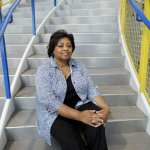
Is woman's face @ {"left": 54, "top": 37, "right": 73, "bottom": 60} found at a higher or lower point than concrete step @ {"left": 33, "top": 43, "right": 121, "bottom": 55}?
higher

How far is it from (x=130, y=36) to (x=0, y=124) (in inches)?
71.1

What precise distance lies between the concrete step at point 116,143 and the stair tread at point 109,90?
0.47 meters

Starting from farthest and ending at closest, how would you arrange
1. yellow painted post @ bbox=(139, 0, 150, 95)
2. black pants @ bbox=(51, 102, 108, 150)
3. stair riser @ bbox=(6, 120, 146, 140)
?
yellow painted post @ bbox=(139, 0, 150, 95) < stair riser @ bbox=(6, 120, 146, 140) < black pants @ bbox=(51, 102, 108, 150)

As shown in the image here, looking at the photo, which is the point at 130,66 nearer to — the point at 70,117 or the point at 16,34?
the point at 70,117

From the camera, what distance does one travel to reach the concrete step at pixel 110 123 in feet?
7.77

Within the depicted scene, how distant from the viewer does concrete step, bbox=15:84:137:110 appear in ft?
8.66

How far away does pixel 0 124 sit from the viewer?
2336 mm

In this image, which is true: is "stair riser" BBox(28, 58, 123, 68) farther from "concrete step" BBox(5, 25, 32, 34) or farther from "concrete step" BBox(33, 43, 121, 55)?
"concrete step" BBox(5, 25, 32, 34)

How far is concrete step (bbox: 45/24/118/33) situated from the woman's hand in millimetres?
2068

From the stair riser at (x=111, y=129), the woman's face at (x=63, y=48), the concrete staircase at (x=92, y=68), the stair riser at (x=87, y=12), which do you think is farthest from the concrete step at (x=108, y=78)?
the stair riser at (x=87, y=12)

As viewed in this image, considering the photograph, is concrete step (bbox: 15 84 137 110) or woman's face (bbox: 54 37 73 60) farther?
concrete step (bbox: 15 84 137 110)

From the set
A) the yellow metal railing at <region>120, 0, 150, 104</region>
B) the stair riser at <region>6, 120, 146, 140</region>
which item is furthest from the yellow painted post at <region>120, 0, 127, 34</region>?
the stair riser at <region>6, 120, 146, 140</region>

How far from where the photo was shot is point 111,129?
8.07ft

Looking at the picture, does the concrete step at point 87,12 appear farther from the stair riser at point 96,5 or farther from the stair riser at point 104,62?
the stair riser at point 104,62
